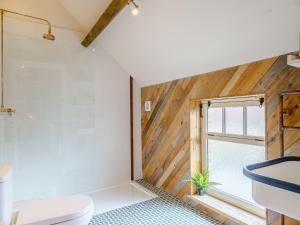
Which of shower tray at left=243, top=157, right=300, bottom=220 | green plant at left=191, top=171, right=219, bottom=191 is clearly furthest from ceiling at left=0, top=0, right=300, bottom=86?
green plant at left=191, top=171, right=219, bottom=191

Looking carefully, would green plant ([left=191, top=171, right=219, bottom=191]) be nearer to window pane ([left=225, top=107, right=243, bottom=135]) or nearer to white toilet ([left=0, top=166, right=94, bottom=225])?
window pane ([left=225, top=107, right=243, bottom=135])

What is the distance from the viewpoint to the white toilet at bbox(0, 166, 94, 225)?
1.48 m

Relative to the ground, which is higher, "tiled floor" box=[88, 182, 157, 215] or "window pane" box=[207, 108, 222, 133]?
"window pane" box=[207, 108, 222, 133]

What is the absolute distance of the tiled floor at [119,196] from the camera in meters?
2.46

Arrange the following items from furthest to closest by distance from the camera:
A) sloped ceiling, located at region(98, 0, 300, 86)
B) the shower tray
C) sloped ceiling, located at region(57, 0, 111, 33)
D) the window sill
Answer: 1. sloped ceiling, located at region(57, 0, 111, 33)
2. the window sill
3. sloped ceiling, located at region(98, 0, 300, 86)
4. the shower tray

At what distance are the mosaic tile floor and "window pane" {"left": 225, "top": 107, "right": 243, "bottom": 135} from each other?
0.94 metres

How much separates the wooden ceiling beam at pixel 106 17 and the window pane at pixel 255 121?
1565 millimetres

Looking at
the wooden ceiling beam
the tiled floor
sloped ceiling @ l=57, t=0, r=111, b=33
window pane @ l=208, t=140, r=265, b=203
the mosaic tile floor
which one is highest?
sloped ceiling @ l=57, t=0, r=111, b=33

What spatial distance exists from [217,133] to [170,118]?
66cm

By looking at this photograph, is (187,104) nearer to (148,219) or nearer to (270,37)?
(270,37)

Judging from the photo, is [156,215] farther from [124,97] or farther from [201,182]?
[124,97]

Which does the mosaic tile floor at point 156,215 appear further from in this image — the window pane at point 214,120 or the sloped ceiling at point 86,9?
the sloped ceiling at point 86,9

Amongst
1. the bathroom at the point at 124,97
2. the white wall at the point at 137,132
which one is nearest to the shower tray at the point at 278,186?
the bathroom at the point at 124,97

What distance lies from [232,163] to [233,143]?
0.23 m
